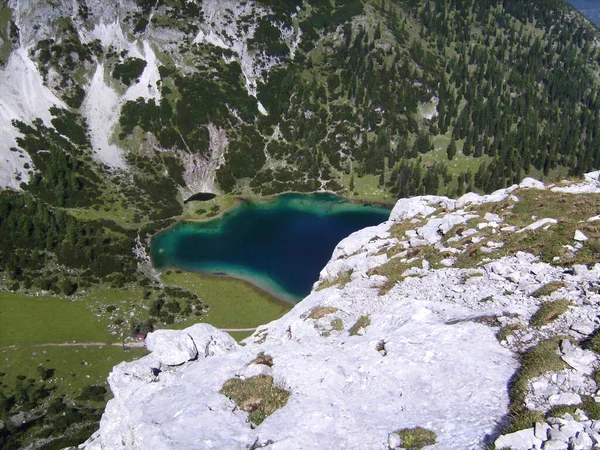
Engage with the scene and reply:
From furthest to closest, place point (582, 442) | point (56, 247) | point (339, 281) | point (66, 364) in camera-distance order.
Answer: point (56, 247), point (66, 364), point (339, 281), point (582, 442)

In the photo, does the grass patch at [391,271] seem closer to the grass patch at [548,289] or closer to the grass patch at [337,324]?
the grass patch at [337,324]

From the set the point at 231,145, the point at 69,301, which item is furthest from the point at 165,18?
the point at 69,301

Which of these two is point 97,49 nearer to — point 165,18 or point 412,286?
point 165,18

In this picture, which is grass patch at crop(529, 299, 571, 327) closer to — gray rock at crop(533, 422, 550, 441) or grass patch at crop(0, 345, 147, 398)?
gray rock at crop(533, 422, 550, 441)

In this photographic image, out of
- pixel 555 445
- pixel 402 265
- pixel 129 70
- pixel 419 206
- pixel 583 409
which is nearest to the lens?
pixel 555 445

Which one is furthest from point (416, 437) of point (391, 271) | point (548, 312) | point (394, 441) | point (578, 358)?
point (391, 271)

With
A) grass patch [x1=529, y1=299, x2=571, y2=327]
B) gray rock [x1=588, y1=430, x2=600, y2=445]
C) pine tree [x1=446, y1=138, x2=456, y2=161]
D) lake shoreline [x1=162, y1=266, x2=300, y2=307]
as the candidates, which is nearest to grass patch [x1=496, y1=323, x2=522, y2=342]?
grass patch [x1=529, y1=299, x2=571, y2=327]

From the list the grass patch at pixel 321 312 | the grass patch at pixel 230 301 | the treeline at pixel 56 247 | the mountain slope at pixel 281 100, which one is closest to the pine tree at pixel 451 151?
the mountain slope at pixel 281 100

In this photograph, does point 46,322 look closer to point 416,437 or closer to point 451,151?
point 416,437
